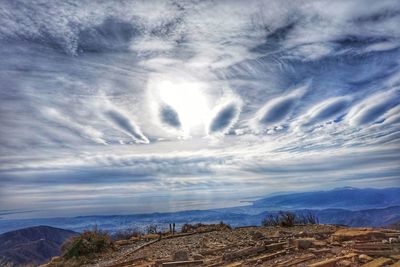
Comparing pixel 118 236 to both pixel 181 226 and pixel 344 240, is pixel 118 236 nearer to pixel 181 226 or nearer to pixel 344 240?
pixel 181 226

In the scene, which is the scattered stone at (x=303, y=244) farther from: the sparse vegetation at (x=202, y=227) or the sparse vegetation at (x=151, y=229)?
the sparse vegetation at (x=151, y=229)

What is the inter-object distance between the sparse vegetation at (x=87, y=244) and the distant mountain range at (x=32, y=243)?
58.0 meters

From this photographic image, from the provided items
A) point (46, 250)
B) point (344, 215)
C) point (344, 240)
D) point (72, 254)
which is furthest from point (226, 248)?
point (344, 215)

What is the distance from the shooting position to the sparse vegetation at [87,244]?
17.3 meters

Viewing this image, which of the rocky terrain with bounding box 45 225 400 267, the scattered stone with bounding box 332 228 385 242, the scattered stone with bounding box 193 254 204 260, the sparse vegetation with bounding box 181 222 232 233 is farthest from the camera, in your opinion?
the sparse vegetation with bounding box 181 222 232 233

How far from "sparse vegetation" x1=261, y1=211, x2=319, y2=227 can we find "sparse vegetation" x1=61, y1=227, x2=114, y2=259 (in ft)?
33.1

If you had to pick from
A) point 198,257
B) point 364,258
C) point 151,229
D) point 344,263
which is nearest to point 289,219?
point 151,229

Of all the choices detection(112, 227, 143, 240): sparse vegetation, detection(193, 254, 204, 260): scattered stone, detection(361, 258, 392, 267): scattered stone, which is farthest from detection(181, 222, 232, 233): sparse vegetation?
detection(361, 258, 392, 267): scattered stone

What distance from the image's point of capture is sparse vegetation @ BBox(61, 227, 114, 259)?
17344mm

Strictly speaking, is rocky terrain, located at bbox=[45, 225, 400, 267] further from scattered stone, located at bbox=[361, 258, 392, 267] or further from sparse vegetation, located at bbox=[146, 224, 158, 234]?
sparse vegetation, located at bbox=[146, 224, 158, 234]

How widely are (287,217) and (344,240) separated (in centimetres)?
880

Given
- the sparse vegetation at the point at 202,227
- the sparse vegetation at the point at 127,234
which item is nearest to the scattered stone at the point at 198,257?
the sparse vegetation at the point at 202,227

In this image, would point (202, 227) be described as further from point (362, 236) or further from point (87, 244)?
point (362, 236)

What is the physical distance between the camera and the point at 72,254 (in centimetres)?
1728
